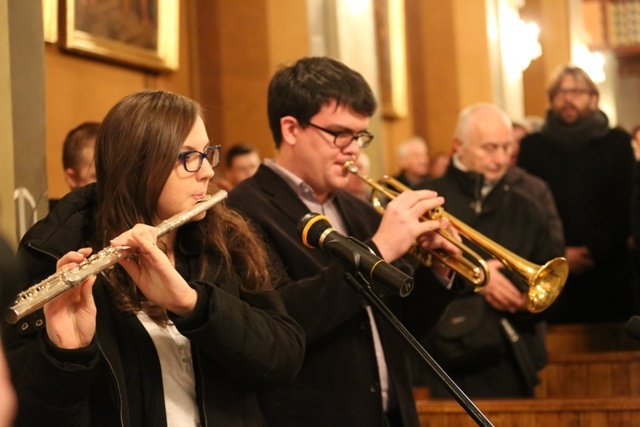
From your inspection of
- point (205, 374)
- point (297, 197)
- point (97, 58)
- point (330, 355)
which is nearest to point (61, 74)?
point (97, 58)

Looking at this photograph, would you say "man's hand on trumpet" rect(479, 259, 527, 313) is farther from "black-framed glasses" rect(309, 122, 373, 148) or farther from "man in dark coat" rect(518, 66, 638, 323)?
"man in dark coat" rect(518, 66, 638, 323)

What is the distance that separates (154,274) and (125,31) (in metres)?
4.03

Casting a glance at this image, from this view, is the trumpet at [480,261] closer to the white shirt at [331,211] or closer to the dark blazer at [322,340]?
the white shirt at [331,211]

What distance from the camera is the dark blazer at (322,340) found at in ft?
9.69

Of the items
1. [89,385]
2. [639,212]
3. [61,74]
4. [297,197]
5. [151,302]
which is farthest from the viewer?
[61,74]

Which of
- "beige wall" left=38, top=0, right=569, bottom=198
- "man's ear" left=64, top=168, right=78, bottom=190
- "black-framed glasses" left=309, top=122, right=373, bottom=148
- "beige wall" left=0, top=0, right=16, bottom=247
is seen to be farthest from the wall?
"black-framed glasses" left=309, top=122, right=373, bottom=148

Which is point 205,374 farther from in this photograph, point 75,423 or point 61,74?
point 61,74

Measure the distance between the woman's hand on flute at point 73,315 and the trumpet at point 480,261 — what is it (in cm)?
140

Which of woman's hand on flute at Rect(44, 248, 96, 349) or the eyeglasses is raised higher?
the eyeglasses

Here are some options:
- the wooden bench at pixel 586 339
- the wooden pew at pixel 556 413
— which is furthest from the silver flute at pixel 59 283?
the wooden bench at pixel 586 339

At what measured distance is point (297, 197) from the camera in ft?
10.7

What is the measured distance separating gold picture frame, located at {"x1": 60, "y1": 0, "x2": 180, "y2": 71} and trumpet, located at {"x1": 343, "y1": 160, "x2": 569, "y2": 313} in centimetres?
238

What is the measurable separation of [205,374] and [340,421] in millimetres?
703

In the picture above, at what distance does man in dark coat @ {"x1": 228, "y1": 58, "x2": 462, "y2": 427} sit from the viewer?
3.02 metres
